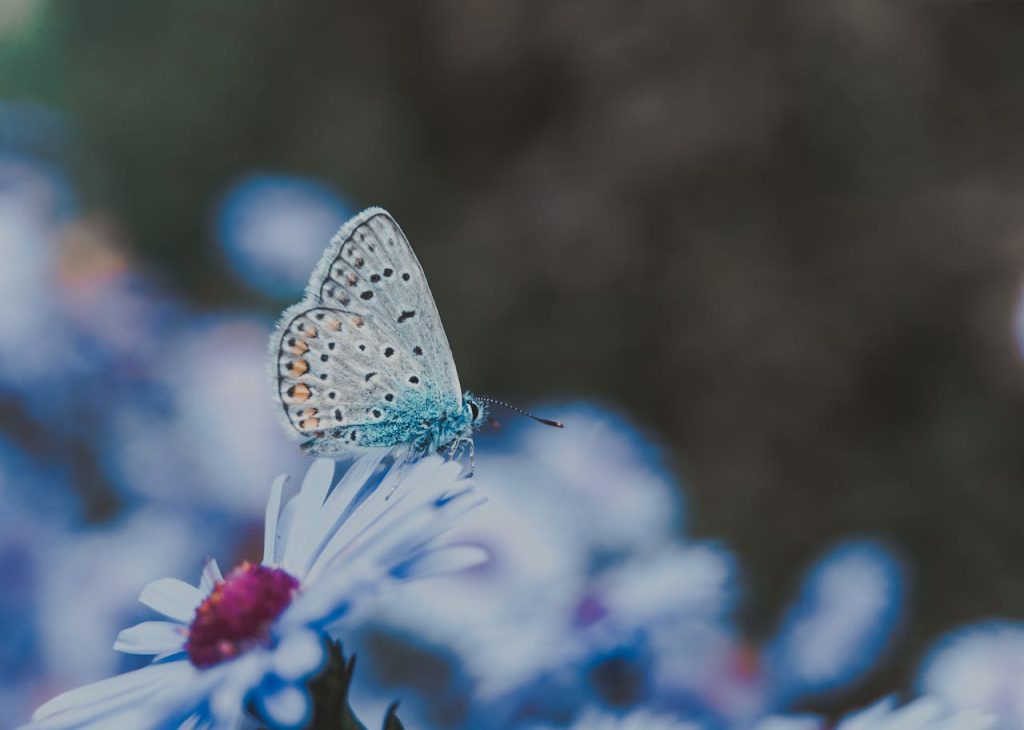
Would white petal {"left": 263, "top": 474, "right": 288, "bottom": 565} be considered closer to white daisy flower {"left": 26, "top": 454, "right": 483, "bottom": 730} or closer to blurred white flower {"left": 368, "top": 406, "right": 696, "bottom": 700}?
white daisy flower {"left": 26, "top": 454, "right": 483, "bottom": 730}

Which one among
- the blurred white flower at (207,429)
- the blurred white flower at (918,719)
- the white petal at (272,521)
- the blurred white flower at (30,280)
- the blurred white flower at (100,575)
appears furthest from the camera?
the blurred white flower at (30,280)

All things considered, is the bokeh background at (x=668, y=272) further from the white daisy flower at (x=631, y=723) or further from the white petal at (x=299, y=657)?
the white petal at (x=299, y=657)

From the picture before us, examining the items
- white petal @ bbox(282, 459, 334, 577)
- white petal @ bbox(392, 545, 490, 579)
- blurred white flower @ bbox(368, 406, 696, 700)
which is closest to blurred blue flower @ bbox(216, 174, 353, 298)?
blurred white flower @ bbox(368, 406, 696, 700)

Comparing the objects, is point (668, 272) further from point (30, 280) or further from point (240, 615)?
point (240, 615)

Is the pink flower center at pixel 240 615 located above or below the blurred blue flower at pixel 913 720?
above

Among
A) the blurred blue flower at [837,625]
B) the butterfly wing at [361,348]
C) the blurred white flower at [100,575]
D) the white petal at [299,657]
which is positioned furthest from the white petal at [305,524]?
the blurred white flower at [100,575]

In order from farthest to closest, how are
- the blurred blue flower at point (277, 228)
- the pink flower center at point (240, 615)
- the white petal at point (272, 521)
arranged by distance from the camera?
the blurred blue flower at point (277, 228) < the white petal at point (272, 521) < the pink flower center at point (240, 615)

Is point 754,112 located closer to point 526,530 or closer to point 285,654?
point 526,530

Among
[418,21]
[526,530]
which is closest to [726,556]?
[526,530]
